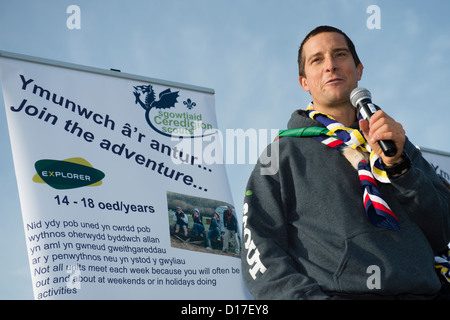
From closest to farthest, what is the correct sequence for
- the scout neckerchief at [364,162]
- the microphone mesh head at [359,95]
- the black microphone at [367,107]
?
the black microphone at [367,107] → the scout neckerchief at [364,162] → the microphone mesh head at [359,95]

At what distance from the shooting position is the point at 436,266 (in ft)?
5.83

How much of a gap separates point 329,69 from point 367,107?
1.22 ft

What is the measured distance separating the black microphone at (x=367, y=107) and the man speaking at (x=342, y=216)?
0.09 feet

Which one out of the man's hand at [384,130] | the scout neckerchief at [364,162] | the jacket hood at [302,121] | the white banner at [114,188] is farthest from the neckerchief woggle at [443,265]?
the white banner at [114,188]

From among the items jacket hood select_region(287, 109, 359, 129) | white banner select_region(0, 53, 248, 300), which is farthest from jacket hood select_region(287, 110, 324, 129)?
white banner select_region(0, 53, 248, 300)

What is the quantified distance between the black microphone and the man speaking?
3 centimetres

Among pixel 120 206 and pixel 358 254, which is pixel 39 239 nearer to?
pixel 120 206

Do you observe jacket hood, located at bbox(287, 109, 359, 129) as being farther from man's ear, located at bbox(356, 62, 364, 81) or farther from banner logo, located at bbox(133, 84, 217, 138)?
banner logo, located at bbox(133, 84, 217, 138)

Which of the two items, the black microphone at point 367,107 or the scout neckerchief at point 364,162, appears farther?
the scout neckerchief at point 364,162

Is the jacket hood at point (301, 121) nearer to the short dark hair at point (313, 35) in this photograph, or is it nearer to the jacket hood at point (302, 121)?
the jacket hood at point (302, 121)

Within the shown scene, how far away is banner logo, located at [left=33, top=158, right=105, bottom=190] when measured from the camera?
10.1 ft

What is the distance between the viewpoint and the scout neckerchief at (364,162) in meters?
1.64
